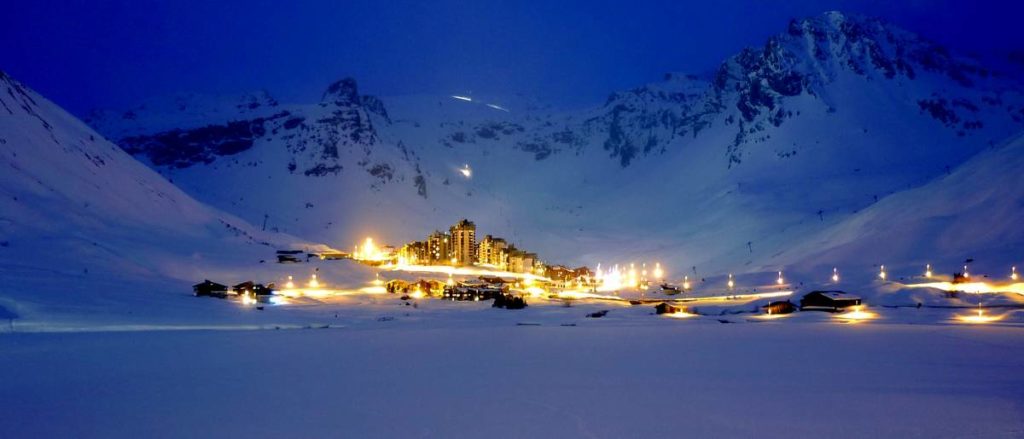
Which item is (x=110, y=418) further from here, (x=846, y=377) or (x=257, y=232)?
(x=257, y=232)

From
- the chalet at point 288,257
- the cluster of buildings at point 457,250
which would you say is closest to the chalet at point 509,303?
the chalet at point 288,257

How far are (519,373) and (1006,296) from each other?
134 feet

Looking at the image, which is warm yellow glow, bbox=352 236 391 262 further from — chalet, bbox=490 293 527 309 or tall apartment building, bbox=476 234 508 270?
chalet, bbox=490 293 527 309

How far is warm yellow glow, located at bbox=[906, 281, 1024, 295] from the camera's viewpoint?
155ft

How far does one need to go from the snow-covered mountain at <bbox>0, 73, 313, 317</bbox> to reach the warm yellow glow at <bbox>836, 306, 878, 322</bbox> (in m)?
41.1

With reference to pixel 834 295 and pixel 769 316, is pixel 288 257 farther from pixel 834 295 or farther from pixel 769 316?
pixel 834 295

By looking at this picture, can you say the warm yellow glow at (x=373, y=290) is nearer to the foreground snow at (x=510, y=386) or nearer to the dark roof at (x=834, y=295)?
the foreground snow at (x=510, y=386)

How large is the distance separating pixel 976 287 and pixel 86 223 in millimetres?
72124

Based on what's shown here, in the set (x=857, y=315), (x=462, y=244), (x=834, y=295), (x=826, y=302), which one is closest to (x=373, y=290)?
(x=826, y=302)

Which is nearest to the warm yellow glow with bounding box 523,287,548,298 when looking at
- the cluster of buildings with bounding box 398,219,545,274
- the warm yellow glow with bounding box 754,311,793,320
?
the cluster of buildings with bounding box 398,219,545,274

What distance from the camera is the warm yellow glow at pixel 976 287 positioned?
4734 centimetres

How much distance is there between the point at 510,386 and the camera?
15703 millimetres

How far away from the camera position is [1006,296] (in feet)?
141

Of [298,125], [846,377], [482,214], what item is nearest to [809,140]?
[482,214]
